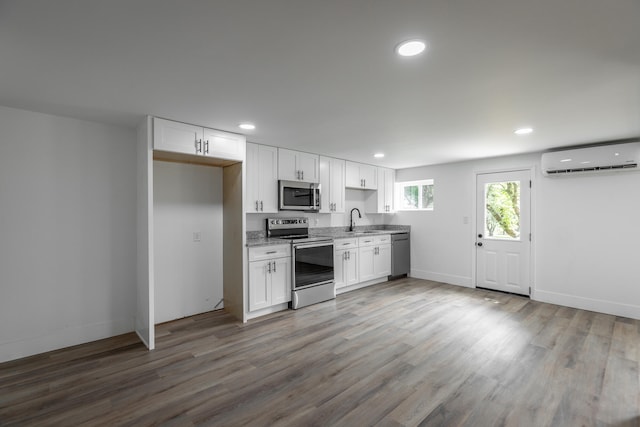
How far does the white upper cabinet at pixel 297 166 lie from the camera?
4.53 m

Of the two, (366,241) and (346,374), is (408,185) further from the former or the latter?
(346,374)

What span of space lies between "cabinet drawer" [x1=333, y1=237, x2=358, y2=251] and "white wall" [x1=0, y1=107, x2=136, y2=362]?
2.86m

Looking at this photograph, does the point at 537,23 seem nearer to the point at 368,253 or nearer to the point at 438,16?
the point at 438,16

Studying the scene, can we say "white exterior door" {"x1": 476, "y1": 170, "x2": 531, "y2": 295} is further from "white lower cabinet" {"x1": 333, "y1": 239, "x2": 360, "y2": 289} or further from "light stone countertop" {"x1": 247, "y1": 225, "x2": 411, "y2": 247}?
"white lower cabinet" {"x1": 333, "y1": 239, "x2": 360, "y2": 289}

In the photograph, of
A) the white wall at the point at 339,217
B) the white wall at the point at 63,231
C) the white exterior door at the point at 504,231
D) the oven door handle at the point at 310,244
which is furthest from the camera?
the white exterior door at the point at 504,231

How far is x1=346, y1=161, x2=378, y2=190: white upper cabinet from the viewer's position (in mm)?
5626

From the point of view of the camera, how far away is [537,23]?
5.01 ft

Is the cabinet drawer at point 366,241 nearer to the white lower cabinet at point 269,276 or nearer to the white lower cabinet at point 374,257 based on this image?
the white lower cabinet at point 374,257

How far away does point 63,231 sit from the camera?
311cm

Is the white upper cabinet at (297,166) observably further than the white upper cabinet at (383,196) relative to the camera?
No

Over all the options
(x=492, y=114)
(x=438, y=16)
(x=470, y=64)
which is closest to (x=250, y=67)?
(x=438, y=16)

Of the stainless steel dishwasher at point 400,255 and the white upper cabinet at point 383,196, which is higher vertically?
the white upper cabinet at point 383,196

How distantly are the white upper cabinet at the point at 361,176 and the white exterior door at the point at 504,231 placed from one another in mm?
1896

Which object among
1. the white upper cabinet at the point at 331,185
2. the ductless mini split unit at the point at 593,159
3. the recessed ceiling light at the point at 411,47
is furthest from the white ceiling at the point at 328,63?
the white upper cabinet at the point at 331,185
